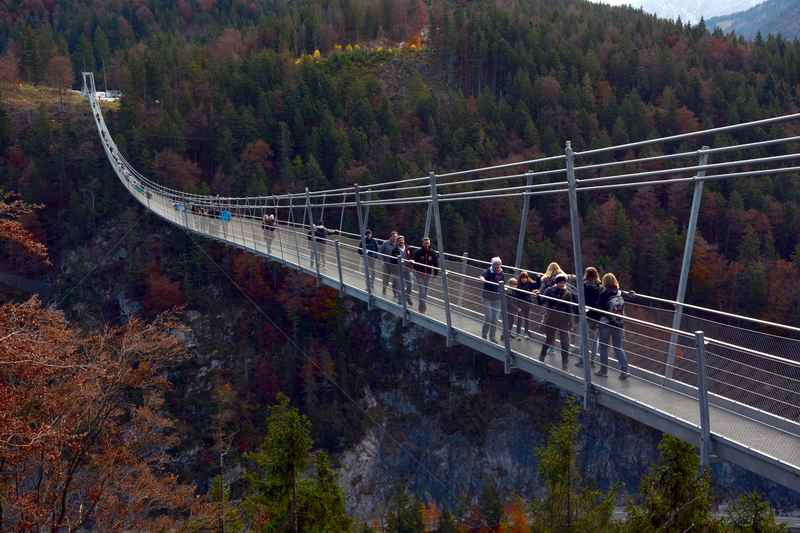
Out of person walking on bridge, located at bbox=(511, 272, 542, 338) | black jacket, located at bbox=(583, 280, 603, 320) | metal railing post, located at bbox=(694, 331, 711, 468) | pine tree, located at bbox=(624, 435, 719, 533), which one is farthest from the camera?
pine tree, located at bbox=(624, 435, 719, 533)

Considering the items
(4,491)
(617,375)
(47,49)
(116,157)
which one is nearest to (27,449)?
(4,491)

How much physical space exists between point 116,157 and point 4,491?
114ft

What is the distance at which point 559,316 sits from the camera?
6.38m

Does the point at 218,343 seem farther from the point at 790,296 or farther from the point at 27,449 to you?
the point at 27,449

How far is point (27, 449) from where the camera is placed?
20.2 ft

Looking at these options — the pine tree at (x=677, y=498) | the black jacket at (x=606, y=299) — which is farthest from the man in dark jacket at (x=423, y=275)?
the pine tree at (x=677, y=498)

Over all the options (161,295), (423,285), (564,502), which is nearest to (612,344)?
(423,285)

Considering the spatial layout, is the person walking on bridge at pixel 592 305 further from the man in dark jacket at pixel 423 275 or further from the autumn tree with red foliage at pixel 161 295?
the autumn tree with red foliage at pixel 161 295

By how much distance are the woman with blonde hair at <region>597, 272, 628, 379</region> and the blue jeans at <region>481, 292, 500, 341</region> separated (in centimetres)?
138

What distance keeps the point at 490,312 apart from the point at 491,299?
0.16m

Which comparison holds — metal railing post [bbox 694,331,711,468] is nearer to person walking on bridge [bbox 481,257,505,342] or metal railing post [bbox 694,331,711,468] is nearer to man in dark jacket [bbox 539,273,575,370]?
man in dark jacket [bbox 539,273,575,370]

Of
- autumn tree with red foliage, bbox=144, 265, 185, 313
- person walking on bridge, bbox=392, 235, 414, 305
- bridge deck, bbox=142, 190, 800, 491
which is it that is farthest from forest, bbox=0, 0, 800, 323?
bridge deck, bbox=142, 190, 800, 491

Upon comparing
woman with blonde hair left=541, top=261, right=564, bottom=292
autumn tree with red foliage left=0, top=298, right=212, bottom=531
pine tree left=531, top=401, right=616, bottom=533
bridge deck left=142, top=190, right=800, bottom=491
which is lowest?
pine tree left=531, top=401, right=616, bottom=533

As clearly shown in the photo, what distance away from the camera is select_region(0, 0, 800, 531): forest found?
34.6 m
